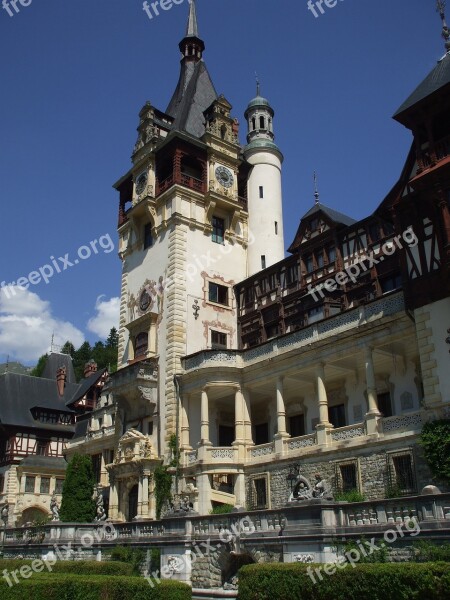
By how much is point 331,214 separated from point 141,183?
51.3 ft

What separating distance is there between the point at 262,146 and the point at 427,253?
23971mm

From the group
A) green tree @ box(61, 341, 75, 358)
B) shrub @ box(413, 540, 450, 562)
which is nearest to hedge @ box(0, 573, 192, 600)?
shrub @ box(413, 540, 450, 562)

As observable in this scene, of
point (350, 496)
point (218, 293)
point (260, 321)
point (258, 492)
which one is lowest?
point (350, 496)

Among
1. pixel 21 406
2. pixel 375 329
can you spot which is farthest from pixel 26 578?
pixel 21 406

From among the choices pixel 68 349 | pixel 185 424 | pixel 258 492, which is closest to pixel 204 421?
pixel 185 424

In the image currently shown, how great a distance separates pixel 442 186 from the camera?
991 inches

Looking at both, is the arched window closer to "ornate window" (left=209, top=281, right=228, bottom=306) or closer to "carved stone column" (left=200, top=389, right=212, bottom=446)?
"ornate window" (left=209, top=281, right=228, bottom=306)

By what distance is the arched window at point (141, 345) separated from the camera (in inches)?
1624

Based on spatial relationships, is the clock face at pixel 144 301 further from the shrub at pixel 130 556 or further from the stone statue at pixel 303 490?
the stone statue at pixel 303 490

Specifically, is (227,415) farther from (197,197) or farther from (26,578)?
(26,578)

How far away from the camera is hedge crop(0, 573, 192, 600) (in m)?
18.6

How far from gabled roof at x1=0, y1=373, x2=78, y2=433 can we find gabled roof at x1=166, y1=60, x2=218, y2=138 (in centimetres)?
3074

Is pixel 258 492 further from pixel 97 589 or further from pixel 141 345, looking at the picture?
pixel 97 589

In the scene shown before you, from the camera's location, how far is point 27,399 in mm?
61969
